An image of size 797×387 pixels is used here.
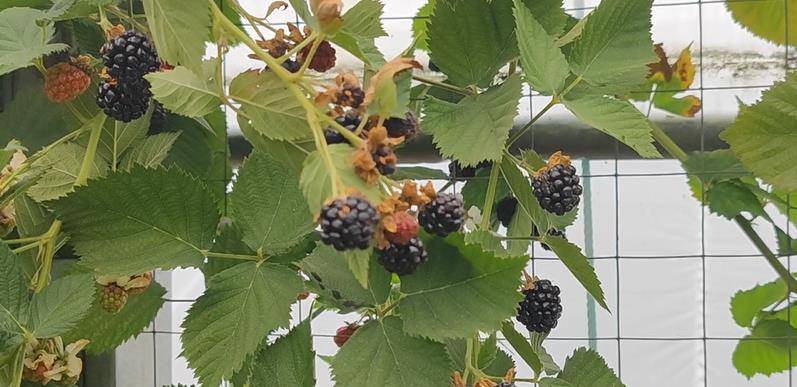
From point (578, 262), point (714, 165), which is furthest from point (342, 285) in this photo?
point (714, 165)

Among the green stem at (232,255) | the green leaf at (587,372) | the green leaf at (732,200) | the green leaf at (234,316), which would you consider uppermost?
the green stem at (232,255)

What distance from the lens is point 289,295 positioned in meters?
0.47

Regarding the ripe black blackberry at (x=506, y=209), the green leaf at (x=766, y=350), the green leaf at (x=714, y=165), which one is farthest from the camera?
the green leaf at (x=766, y=350)

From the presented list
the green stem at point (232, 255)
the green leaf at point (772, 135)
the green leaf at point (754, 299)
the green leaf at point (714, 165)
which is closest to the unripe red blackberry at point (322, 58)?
the green stem at point (232, 255)

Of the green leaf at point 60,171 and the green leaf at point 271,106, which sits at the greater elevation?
the green leaf at point 271,106

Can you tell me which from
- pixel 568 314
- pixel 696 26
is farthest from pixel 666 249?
pixel 696 26

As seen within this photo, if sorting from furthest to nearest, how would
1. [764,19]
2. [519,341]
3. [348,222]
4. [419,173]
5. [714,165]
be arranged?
[764,19], [714,165], [419,173], [519,341], [348,222]

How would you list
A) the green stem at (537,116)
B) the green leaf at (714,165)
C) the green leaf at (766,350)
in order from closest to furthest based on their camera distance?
the green stem at (537,116) < the green leaf at (714,165) < the green leaf at (766,350)

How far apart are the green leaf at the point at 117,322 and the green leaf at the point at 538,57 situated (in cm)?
34

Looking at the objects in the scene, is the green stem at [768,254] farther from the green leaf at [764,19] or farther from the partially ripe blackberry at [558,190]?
the partially ripe blackberry at [558,190]

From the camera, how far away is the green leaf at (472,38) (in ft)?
1.70

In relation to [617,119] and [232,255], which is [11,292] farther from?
[617,119]

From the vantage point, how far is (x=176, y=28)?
1.36ft

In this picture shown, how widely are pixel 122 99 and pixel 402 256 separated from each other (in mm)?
231
